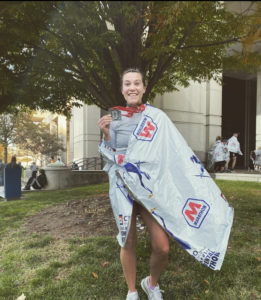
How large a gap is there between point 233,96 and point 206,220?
21.4 m

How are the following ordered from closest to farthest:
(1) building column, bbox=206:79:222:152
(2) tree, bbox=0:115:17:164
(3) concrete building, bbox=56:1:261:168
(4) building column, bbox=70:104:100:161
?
(3) concrete building, bbox=56:1:261:168 → (1) building column, bbox=206:79:222:152 → (4) building column, bbox=70:104:100:161 → (2) tree, bbox=0:115:17:164

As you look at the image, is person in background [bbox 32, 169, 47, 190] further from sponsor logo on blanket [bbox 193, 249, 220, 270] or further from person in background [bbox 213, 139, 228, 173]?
sponsor logo on blanket [bbox 193, 249, 220, 270]

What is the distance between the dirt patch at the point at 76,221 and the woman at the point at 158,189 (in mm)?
2336

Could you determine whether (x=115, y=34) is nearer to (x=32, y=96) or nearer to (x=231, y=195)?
(x=32, y=96)

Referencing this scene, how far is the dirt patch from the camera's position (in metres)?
4.54

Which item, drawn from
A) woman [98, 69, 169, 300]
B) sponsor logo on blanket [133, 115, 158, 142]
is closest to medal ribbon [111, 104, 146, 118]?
woman [98, 69, 169, 300]

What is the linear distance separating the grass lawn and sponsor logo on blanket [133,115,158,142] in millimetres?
1593

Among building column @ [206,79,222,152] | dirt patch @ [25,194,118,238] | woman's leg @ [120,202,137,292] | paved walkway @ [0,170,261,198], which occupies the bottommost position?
dirt patch @ [25,194,118,238]

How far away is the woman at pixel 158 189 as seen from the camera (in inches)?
82.1

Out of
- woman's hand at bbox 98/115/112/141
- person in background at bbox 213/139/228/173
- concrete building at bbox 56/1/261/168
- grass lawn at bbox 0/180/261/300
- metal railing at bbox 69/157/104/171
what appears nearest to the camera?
woman's hand at bbox 98/115/112/141

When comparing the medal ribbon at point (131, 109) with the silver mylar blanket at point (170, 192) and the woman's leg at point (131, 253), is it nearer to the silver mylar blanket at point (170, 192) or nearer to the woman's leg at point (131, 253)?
the silver mylar blanket at point (170, 192)

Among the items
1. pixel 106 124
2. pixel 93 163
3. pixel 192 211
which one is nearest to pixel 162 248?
pixel 192 211

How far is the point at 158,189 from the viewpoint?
2.11 meters

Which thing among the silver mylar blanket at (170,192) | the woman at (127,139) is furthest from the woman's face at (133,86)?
the silver mylar blanket at (170,192)
